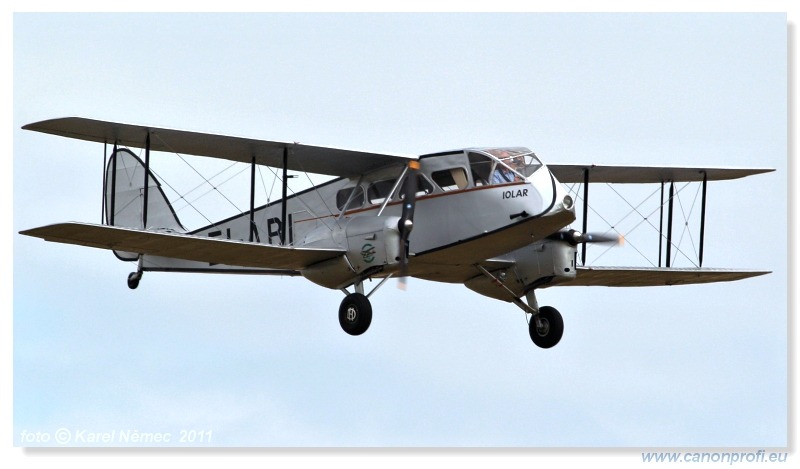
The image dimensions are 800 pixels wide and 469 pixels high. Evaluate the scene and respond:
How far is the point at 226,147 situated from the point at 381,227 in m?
3.77

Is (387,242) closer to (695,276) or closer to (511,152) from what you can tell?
(511,152)

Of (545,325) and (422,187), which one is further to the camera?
(545,325)

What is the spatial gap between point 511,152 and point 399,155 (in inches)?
90.4

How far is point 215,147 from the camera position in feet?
106

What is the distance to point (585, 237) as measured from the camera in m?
32.6

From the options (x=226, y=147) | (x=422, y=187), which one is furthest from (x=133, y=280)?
(x=422, y=187)

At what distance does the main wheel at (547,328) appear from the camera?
33938mm

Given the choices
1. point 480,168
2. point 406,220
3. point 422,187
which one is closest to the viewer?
point 406,220

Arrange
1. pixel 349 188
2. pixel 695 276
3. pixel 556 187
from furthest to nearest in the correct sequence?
pixel 695 276
pixel 349 188
pixel 556 187

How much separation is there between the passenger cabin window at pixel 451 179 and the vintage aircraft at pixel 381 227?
0.02 m

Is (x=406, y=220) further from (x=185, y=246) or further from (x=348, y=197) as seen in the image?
(x=185, y=246)

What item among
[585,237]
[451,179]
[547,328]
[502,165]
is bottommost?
[547,328]

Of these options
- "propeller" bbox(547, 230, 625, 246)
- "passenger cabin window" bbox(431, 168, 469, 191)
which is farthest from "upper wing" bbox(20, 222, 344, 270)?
"propeller" bbox(547, 230, 625, 246)

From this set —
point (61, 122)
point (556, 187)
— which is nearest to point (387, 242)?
point (556, 187)
